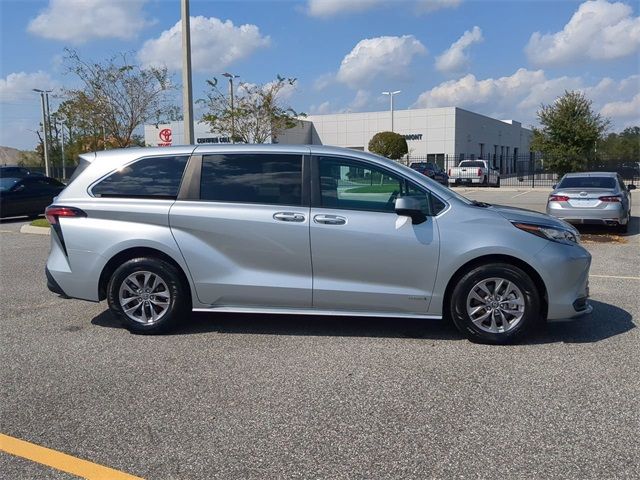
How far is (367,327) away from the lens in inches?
223

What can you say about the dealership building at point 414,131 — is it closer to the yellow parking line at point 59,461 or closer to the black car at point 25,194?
the black car at point 25,194

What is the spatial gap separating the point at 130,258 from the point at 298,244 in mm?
1653

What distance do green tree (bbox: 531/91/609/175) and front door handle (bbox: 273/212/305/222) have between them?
35461mm

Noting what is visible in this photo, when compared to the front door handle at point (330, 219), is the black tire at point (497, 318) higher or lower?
lower

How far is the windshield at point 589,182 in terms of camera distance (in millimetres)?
12750

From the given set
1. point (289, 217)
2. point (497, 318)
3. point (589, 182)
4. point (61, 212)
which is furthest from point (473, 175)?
point (61, 212)

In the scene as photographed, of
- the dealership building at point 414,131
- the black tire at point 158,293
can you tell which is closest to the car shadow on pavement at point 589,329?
the black tire at point 158,293

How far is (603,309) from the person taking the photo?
629 cm

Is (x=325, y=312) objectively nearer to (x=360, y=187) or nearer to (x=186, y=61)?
(x=360, y=187)

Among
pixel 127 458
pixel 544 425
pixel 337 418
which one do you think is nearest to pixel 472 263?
pixel 544 425

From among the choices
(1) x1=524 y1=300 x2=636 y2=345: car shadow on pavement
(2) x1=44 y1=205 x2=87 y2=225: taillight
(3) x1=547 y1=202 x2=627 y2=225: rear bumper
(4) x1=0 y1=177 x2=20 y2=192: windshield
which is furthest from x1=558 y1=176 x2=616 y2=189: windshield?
(4) x1=0 y1=177 x2=20 y2=192: windshield

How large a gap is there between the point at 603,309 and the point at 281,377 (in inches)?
155

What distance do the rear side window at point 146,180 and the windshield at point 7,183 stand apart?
13086 millimetres

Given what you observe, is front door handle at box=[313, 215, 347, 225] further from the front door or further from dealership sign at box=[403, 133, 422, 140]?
dealership sign at box=[403, 133, 422, 140]
